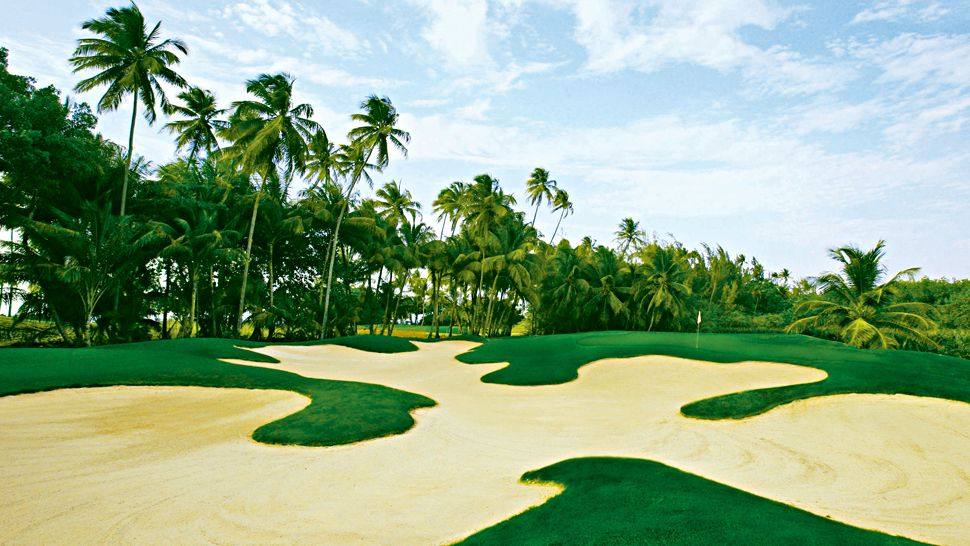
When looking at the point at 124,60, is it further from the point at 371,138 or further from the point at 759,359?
the point at 759,359

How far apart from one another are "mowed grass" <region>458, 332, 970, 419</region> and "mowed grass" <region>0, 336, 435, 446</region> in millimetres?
6404

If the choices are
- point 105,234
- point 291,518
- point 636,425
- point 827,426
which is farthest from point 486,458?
point 105,234

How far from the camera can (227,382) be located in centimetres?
1498

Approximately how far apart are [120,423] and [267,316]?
79.9ft

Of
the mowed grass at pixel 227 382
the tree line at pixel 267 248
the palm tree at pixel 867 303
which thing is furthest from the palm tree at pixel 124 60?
the palm tree at pixel 867 303

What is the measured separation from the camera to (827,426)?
11312mm

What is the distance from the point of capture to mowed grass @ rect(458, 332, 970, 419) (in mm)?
13391

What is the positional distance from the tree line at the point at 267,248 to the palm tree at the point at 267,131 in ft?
0.39

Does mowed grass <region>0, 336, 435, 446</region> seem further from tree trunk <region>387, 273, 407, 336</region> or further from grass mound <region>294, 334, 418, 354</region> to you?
tree trunk <region>387, 273, 407, 336</region>

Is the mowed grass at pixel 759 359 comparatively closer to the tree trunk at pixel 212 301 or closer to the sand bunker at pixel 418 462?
the sand bunker at pixel 418 462

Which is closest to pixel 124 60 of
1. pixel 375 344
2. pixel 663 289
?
pixel 375 344

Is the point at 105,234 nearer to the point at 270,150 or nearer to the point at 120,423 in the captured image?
the point at 270,150

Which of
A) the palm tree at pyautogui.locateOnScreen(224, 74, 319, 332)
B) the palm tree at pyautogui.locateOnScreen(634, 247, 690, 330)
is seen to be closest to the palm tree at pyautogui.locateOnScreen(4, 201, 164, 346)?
the palm tree at pyautogui.locateOnScreen(224, 74, 319, 332)

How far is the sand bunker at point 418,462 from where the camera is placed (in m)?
6.10
